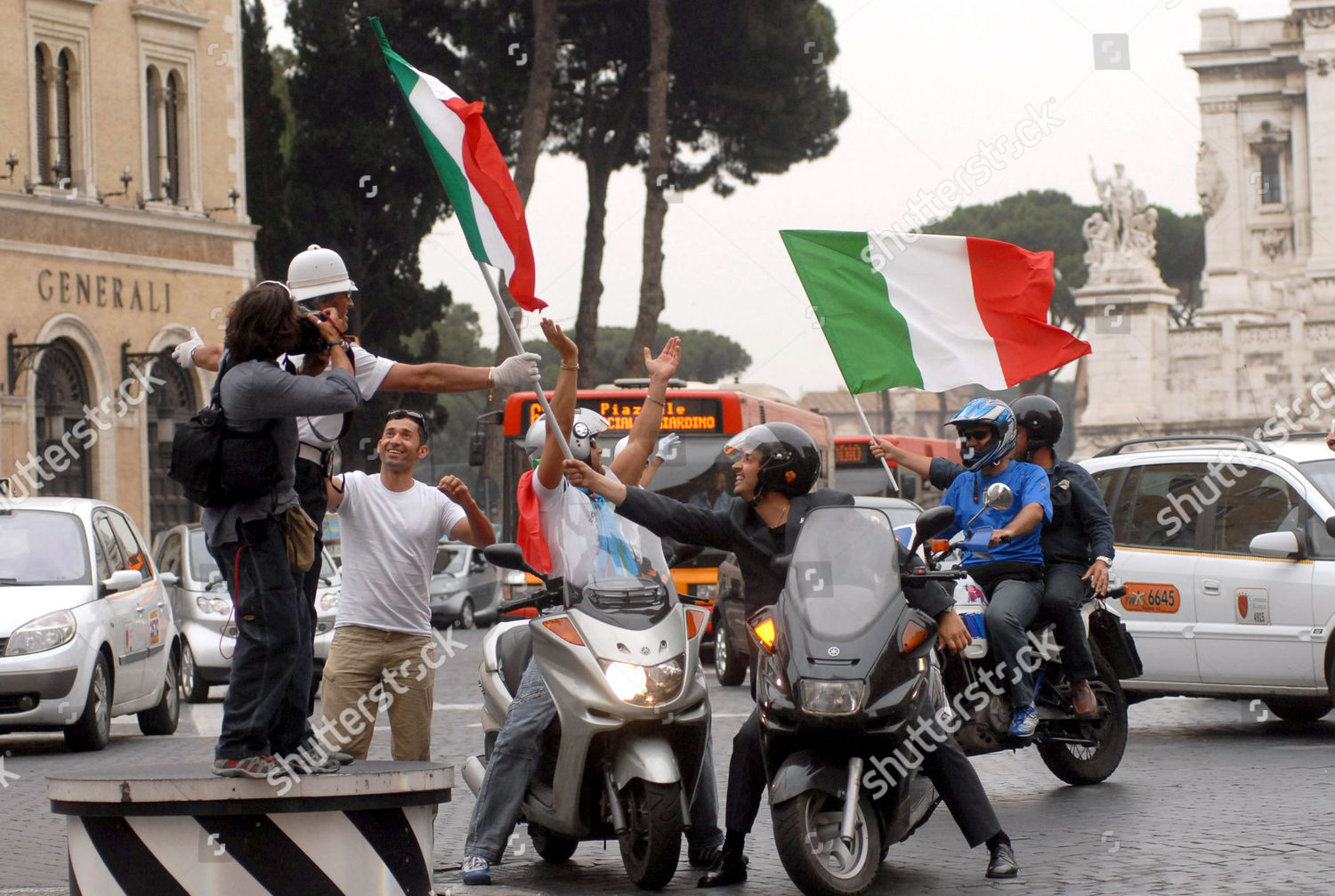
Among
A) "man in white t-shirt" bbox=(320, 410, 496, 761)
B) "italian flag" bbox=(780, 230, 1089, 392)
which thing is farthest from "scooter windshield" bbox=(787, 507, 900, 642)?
"italian flag" bbox=(780, 230, 1089, 392)

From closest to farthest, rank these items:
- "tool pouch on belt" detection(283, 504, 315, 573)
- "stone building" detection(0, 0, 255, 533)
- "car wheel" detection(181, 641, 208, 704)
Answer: "tool pouch on belt" detection(283, 504, 315, 573)
"car wheel" detection(181, 641, 208, 704)
"stone building" detection(0, 0, 255, 533)

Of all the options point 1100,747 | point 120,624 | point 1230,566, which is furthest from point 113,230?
point 1100,747

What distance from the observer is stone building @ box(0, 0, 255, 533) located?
29.3m

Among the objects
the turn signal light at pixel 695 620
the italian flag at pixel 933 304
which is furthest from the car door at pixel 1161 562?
the turn signal light at pixel 695 620

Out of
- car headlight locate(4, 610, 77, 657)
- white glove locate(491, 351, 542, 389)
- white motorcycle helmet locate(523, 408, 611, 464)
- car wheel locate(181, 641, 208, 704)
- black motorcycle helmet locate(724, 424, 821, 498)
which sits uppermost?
white glove locate(491, 351, 542, 389)

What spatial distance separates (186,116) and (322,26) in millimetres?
7359

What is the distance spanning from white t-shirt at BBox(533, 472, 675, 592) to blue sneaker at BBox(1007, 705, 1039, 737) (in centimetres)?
235

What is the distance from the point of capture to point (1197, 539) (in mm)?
11797

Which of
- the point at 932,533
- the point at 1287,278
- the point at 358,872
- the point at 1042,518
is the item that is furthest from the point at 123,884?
the point at 1287,278

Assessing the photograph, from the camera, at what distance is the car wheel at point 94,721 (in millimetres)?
12172

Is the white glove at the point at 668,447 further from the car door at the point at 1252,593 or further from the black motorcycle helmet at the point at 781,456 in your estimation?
the car door at the point at 1252,593

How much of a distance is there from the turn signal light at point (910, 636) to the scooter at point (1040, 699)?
122 centimetres

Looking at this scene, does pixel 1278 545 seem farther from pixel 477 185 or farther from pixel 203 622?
pixel 203 622

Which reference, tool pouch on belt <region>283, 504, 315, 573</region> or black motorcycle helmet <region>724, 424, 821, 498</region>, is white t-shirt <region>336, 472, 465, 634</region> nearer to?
black motorcycle helmet <region>724, 424, 821, 498</region>
